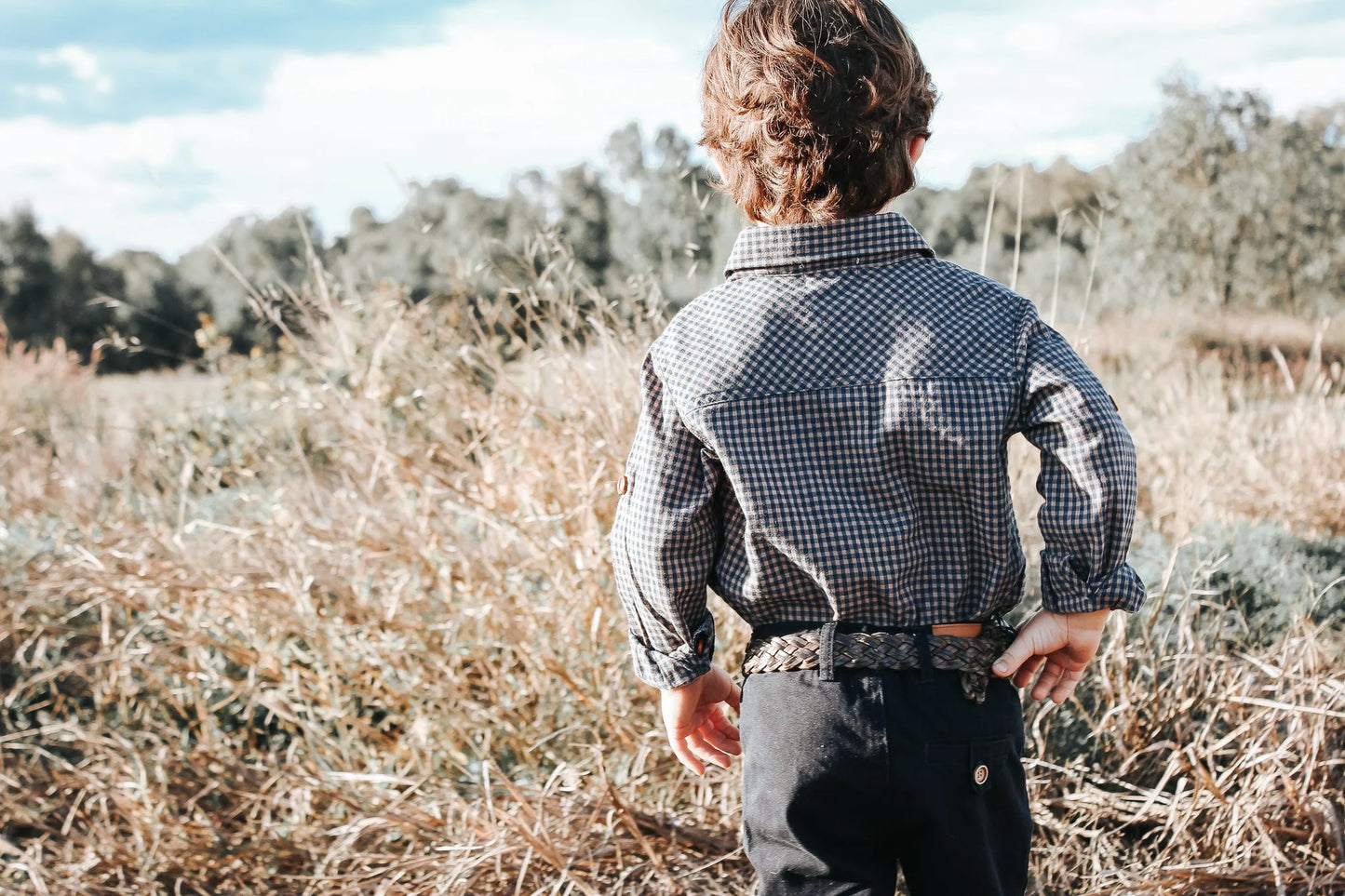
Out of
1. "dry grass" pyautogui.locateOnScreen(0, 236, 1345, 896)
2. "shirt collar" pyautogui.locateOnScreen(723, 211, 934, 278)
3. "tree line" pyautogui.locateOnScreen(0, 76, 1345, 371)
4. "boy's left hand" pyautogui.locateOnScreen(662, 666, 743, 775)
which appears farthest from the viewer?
"tree line" pyautogui.locateOnScreen(0, 76, 1345, 371)

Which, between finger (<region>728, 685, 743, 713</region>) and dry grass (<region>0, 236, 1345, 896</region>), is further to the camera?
dry grass (<region>0, 236, 1345, 896</region>)

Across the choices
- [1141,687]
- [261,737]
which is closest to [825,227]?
[1141,687]

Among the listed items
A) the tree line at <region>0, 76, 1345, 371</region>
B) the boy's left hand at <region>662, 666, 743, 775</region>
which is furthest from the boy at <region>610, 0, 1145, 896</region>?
the tree line at <region>0, 76, 1345, 371</region>

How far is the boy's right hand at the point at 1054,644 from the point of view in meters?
1.38

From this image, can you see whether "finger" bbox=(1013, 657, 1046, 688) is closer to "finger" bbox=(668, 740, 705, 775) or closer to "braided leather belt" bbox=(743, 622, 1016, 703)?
"braided leather belt" bbox=(743, 622, 1016, 703)

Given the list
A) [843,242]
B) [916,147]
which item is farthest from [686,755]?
[916,147]

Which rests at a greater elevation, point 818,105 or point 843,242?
point 818,105

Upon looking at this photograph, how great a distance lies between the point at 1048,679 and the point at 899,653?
0.25m

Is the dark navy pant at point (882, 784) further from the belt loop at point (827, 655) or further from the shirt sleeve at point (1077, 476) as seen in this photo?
the shirt sleeve at point (1077, 476)

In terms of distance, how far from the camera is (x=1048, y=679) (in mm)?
1461

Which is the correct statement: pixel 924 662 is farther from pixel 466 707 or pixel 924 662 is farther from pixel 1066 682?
pixel 466 707

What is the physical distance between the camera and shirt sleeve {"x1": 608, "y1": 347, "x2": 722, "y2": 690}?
1439mm

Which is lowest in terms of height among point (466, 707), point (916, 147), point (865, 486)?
point (466, 707)

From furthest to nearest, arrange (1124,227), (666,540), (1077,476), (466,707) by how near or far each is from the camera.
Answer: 1. (1124,227)
2. (466,707)
3. (666,540)
4. (1077,476)
